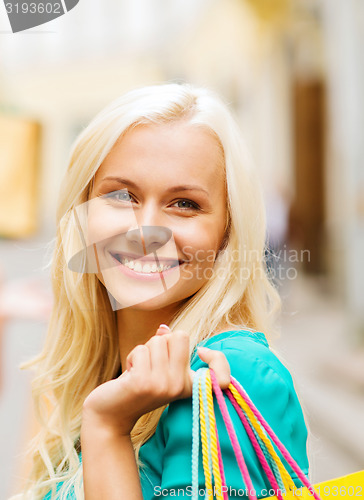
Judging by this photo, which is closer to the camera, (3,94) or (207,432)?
(207,432)

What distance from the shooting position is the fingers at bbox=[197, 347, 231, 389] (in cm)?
78

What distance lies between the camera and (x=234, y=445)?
75cm

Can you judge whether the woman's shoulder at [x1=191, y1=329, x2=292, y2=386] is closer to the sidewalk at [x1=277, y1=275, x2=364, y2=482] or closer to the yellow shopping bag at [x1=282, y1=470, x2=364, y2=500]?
the yellow shopping bag at [x1=282, y1=470, x2=364, y2=500]

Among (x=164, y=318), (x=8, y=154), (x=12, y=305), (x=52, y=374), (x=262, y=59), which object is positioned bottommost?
(x=262, y=59)

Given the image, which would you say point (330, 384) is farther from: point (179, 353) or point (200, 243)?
point (179, 353)

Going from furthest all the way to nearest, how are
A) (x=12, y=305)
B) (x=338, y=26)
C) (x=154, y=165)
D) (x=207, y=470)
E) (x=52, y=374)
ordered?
(x=338, y=26)
(x=12, y=305)
(x=52, y=374)
(x=154, y=165)
(x=207, y=470)

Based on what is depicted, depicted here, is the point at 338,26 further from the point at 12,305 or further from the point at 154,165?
the point at 154,165

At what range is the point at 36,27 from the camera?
3.27ft

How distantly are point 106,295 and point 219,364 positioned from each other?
36cm

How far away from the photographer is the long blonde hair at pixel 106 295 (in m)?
0.96

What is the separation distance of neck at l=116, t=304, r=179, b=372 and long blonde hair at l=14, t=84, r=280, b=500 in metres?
0.03

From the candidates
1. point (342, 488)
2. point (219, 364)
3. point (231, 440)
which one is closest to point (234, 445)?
point (231, 440)

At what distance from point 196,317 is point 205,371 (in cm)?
19

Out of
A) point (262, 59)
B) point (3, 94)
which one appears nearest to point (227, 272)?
point (3, 94)
